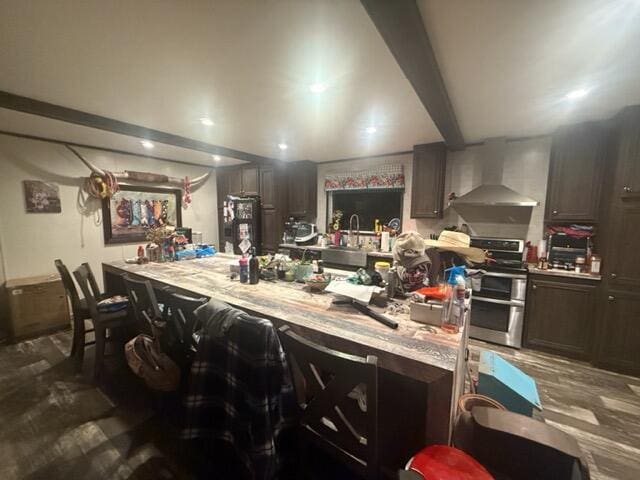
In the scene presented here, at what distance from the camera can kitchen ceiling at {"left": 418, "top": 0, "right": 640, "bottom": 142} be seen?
122cm

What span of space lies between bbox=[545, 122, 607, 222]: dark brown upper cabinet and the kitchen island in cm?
266

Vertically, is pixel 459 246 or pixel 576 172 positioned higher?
pixel 576 172

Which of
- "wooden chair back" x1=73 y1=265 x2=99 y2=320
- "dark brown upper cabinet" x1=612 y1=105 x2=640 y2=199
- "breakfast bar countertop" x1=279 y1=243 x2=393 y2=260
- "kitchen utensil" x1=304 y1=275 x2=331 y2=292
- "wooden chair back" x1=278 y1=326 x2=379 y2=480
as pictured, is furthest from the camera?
"breakfast bar countertop" x1=279 y1=243 x2=393 y2=260

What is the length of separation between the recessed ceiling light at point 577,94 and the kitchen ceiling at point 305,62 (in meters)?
0.05

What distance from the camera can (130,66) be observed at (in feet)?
5.74

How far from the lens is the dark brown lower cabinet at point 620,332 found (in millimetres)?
2365

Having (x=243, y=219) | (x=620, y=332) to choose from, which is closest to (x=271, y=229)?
(x=243, y=219)

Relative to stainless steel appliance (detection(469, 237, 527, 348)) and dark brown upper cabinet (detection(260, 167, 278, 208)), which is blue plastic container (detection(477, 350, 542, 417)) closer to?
stainless steel appliance (detection(469, 237, 527, 348))

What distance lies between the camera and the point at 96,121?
2.59 meters

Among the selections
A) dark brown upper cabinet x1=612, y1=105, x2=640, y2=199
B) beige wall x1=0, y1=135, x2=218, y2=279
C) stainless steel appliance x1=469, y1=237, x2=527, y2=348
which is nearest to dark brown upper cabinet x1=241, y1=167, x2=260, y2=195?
beige wall x1=0, y1=135, x2=218, y2=279

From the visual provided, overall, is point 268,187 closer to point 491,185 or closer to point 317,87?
point 317,87

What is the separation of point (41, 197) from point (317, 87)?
12.6 feet

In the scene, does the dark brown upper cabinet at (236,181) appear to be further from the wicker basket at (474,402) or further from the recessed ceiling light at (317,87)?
the wicker basket at (474,402)

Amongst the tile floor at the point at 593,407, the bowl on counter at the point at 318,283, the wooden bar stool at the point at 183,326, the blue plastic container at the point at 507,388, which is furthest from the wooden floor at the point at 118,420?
the bowl on counter at the point at 318,283
